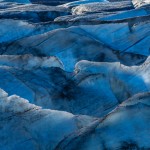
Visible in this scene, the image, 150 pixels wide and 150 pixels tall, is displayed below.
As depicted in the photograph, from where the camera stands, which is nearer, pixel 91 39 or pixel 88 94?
pixel 88 94

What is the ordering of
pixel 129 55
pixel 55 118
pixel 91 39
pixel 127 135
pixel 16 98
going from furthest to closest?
pixel 91 39
pixel 129 55
pixel 16 98
pixel 55 118
pixel 127 135

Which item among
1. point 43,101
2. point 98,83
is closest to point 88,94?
point 98,83

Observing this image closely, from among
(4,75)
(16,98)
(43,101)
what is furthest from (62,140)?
(4,75)

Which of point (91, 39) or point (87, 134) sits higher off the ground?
point (87, 134)

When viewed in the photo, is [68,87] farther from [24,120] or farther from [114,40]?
[114,40]

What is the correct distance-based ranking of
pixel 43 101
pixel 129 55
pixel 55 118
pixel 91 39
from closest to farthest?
pixel 55 118 → pixel 43 101 → pixel 129 55 → pixel 91 39

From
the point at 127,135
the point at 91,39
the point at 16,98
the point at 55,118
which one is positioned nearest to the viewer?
the point at 127,135

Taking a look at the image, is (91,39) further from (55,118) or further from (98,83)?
(55,118)
